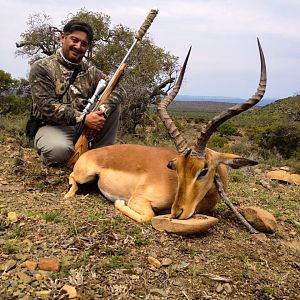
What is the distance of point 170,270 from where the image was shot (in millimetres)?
3342

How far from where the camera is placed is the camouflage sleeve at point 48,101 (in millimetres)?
5824

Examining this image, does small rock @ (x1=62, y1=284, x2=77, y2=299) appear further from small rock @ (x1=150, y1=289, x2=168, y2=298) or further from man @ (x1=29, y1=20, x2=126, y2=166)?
man @ (x1=29, y1=20, x2=126, y2=166)

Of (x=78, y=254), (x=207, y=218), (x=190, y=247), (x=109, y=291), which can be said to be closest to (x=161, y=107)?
(x=207, y=218)

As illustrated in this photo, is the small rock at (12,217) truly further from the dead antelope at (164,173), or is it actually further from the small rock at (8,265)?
the dead antelope at (164,173)

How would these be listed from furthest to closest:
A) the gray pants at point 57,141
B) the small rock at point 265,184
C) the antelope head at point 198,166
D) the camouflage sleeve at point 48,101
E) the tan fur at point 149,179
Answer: the small rock at point 265,184 < the gray pants at point 57,141 < the camouflage sleeve at point 48,101 < the tan fur at point 149,179 < the antelope head at point 198,166

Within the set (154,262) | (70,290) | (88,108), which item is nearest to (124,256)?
(154,262)

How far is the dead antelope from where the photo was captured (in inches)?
166

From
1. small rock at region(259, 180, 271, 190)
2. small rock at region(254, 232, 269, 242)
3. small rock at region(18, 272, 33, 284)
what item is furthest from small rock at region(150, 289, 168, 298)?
small rock at region(259, 180, 271, 190)

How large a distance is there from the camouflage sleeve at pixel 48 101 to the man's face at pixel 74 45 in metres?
0.41

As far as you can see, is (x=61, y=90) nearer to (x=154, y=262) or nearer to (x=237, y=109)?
(x=237, y=109)

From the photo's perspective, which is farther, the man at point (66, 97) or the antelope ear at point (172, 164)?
the man at point (66, 97)

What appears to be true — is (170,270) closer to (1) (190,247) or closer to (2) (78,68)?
(1) (190,247)

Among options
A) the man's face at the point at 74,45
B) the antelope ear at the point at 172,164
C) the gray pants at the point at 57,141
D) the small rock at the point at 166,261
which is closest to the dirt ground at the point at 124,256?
the small rock at the point at 166,261

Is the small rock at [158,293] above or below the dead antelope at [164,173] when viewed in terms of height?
below
